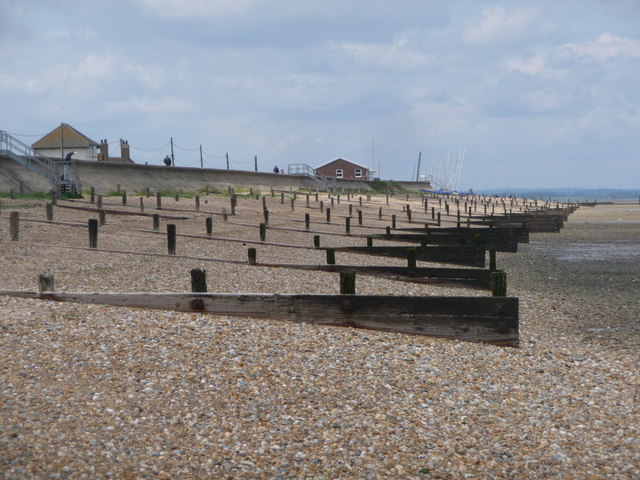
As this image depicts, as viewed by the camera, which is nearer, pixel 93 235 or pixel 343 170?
pixel 93 235

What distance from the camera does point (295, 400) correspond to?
7539 mm

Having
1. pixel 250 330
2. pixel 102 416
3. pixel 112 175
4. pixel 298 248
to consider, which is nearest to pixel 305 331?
pixel 250 330

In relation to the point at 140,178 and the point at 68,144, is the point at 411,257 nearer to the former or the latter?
the point at 140,178

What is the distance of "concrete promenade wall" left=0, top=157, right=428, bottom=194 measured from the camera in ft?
147

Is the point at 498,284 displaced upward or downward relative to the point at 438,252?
upward

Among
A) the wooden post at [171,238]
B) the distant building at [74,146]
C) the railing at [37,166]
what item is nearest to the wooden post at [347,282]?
the wooden post at [171,238]

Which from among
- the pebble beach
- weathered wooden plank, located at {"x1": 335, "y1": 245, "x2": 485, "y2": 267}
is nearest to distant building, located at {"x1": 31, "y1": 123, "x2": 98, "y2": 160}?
weathered wooden plank, located at {"x1": 335, "y1": 245, "x2": 485, "y2": 267}

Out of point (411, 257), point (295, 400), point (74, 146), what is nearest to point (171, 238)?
point (411, 257)

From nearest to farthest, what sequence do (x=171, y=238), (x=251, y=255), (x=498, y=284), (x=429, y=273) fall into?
(x=498, y=284) < (x=429, y=273) < (x=251, y=255) < (x=171, y=238)

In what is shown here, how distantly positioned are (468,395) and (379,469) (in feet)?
7.35

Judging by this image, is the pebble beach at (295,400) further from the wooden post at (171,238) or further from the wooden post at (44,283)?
the wooden post at (171,238)

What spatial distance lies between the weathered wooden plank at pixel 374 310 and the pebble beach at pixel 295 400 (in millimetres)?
152

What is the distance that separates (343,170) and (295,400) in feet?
366

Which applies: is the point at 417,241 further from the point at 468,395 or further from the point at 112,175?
the point at 112,175
